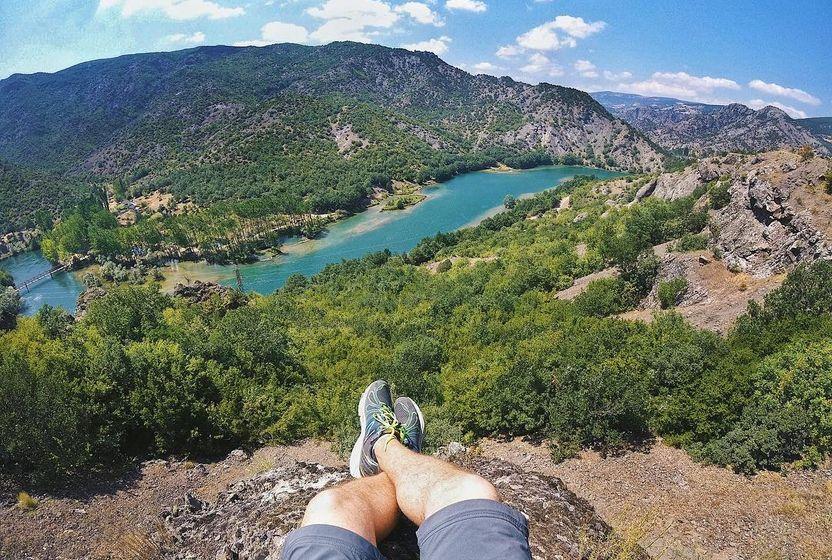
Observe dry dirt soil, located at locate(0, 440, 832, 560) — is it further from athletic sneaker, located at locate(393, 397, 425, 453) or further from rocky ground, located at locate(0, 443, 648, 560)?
athletic sneaker, located at locate(393, 397, 425, 453)

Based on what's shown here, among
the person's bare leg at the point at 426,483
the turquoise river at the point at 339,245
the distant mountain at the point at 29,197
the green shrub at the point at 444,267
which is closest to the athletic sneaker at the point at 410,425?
the person's bare leg at the point at 426,483

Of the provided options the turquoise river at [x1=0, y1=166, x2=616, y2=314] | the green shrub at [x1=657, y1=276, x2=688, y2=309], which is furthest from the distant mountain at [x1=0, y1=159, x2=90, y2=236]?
the green shrub at [x1=657, y1=276, x2=688, y2=309]

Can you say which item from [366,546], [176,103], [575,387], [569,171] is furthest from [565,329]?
[176,103]

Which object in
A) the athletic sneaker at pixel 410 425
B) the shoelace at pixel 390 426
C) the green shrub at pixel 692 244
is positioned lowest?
the green shrub at pixel 692 244

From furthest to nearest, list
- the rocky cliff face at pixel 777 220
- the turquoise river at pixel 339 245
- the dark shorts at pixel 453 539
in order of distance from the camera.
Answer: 1. the turquoise river at pixel 339 245
2. the rocky cliff face at pixel 777 220
3. the dark shorts at pixel 453 539

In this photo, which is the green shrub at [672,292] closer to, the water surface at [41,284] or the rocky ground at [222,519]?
the rocky ground at [222,519]

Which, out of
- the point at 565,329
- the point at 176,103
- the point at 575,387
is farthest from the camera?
the point at 176,103

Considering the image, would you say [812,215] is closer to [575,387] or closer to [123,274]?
[575,387]
